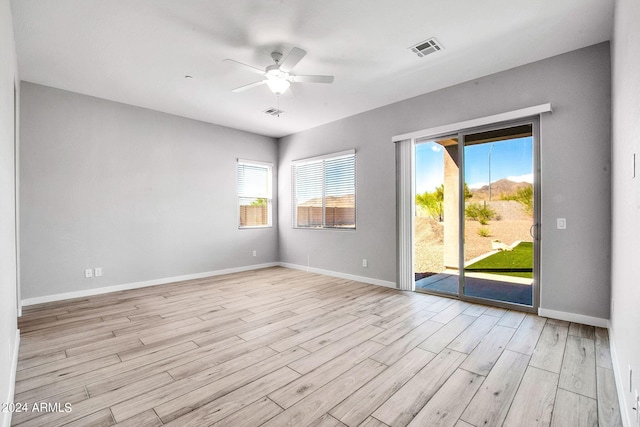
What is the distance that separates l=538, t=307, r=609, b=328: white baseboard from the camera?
9.86 feet

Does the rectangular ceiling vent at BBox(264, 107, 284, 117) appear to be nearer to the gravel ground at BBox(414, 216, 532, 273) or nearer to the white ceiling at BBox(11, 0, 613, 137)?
the white ceiling at BBox(11, 0, 613, 137)

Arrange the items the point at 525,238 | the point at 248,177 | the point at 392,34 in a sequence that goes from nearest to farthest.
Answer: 1. the point at 392,34
2. the point at 525,238
3. the point at 248,177

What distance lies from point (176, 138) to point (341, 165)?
300 cm

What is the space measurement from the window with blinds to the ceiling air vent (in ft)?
7.31

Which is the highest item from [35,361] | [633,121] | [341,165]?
[341,165]

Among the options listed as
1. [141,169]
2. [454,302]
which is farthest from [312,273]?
[141,169]

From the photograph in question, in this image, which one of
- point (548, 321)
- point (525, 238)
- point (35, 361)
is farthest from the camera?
point (525, 238)

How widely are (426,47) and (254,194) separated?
4.41 meters

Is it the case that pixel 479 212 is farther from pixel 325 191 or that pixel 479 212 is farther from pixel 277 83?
pixel 277 83

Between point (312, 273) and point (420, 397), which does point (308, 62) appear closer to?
point (420, 397)

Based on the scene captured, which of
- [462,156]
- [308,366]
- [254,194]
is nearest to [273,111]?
[254,194]

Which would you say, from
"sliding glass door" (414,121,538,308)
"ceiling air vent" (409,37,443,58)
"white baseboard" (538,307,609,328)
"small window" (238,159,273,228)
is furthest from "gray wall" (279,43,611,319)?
"small window" (238,159,273,228)

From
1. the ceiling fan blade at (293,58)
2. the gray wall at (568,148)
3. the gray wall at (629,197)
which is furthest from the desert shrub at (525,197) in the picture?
the ceiling fan blade at (293,58)

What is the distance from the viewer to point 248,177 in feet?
20.7
